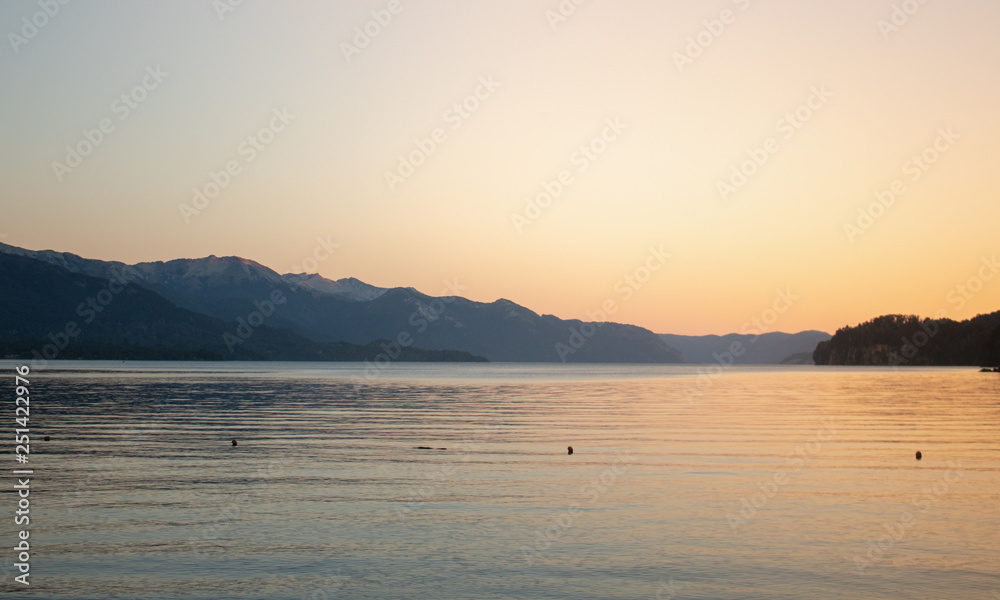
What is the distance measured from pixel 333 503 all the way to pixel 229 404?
57.0m

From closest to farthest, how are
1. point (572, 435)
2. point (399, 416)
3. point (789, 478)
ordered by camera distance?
point (789, 478) < point (572, 435) < point (399, 416)

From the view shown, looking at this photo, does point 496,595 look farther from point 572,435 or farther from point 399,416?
point 399,416

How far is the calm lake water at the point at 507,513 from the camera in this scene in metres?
19.2

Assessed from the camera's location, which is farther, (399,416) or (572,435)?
(399,416)

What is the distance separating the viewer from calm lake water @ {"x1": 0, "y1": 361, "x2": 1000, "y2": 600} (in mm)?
19172

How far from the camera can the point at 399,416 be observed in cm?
6725

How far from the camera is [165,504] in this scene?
89.9 ft

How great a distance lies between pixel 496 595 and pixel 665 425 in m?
42.9

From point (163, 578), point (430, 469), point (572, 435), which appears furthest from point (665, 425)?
point (163, 578)

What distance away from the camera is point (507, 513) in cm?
2644

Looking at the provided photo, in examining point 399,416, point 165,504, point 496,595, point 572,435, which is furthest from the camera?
point 399,416

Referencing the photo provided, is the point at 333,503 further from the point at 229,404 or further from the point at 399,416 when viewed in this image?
the point at 229,404

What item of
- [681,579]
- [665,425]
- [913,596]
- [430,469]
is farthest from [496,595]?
[665,425]

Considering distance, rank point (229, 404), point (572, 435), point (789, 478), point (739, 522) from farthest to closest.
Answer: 1. point (229, 404)
2. point (572, 435)
3. point (789, 478)
4. point (739, 522)
